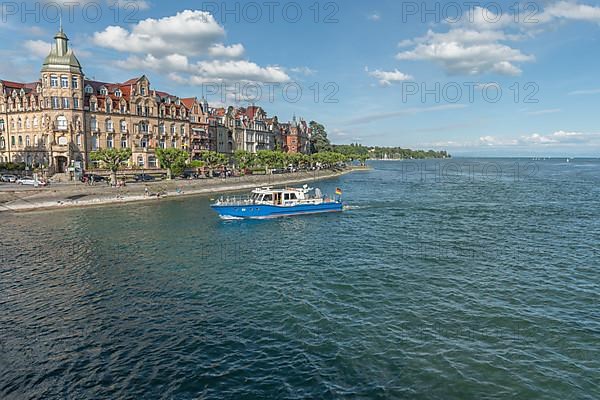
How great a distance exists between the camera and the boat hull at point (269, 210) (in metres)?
58.4

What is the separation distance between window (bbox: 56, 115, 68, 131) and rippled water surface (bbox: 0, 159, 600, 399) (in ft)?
171

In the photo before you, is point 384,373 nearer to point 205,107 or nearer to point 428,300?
point 428,300

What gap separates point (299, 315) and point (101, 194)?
6157 cm

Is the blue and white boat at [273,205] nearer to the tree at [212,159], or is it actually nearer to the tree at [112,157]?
the tree at [112,157]

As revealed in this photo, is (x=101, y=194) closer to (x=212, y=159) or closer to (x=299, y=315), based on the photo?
(x=212, y=159)

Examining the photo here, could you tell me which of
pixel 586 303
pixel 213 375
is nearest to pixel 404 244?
pixel 586 303

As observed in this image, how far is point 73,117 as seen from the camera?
92688mm

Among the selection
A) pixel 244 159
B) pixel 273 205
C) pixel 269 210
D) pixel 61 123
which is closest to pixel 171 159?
pixel 61 123

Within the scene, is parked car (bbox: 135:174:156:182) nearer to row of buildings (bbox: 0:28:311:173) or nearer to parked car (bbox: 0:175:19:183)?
row of buildings (bbox: 0:28:311:173)

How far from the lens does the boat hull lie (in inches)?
2298

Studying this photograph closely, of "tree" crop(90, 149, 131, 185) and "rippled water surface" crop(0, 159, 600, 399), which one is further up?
"tree" crop(90, 149, 131, 185)

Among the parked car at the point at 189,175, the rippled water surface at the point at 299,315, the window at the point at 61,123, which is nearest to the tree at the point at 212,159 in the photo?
the parked car at the point at 189,175

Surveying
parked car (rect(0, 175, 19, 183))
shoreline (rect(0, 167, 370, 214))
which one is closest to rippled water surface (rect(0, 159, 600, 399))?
shoreline (rect(0, 167, 370, 214))

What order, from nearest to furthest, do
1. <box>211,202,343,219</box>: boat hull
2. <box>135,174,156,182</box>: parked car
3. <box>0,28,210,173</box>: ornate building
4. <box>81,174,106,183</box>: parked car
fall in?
<box>211,202,343,219</box>: boat hull → <box>81,174,106,183</box>: parked car → <box>0,28,210,173</box>: ornate building → <box>135,174,156,182</box>: parked car
